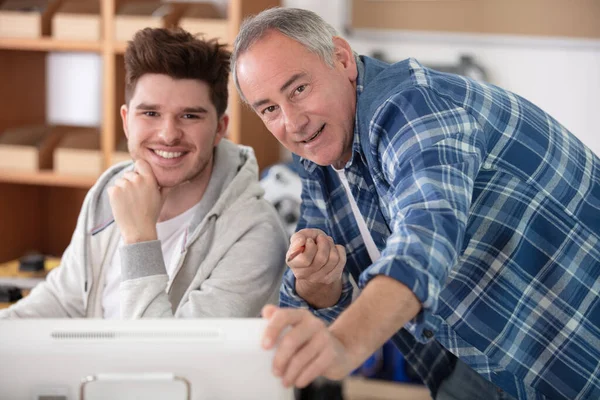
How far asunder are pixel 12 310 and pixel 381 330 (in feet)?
3.88

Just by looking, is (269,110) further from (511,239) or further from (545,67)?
(545,67)

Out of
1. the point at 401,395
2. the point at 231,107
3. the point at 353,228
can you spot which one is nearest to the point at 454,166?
the point at 353,228

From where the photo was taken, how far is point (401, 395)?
282 cm

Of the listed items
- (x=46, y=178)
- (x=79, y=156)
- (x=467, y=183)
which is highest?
(x=467, y=183)

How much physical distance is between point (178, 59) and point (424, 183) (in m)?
0.91

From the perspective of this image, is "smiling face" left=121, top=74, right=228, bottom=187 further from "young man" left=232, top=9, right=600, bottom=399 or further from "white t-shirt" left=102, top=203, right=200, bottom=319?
"young man" left=232, top=9, right=600, bottom=399

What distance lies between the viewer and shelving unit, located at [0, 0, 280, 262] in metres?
→ 2.78

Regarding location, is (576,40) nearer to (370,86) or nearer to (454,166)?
(370,86)

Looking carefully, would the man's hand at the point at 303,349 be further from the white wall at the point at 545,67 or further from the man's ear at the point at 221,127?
the white wall at the point at 545,67

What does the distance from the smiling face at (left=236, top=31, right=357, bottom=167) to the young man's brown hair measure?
0.40 metres

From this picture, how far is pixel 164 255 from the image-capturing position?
5.74 feet

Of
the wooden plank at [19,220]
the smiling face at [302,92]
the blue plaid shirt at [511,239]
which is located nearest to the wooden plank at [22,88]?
the wooden plank at [19,220]

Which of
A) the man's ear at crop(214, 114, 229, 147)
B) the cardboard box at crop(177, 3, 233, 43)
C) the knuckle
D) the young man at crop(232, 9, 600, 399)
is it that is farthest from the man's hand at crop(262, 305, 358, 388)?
the cardboard box at crop(177, 3, 233, 43)

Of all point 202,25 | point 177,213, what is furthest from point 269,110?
point 202,25
